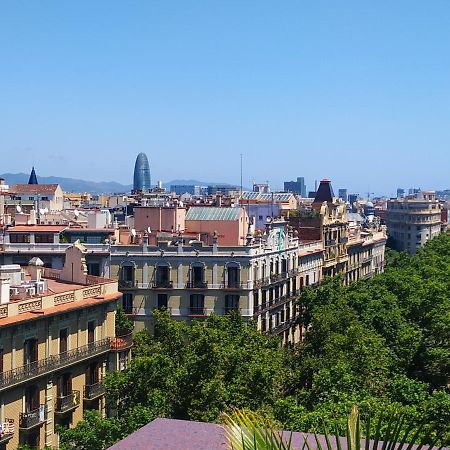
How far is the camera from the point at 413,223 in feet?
609

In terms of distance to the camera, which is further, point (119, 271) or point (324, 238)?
point (324, 238)

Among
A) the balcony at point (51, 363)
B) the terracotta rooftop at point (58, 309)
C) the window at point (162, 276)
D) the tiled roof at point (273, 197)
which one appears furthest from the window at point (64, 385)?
the tiled roof at point (273, 197)

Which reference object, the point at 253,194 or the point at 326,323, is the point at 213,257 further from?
the point at 253,194

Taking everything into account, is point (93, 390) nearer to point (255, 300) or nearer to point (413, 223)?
point (255, 300)

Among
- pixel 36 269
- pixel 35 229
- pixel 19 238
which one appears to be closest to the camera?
pixel 36 269

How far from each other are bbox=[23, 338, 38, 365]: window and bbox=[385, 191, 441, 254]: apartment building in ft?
491

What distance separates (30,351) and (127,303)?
29.3m

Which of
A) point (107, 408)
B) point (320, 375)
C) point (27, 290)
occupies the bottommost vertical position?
point (107, 408)

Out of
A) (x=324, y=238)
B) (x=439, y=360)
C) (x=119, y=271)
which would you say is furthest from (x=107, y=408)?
(x=324, y=238)

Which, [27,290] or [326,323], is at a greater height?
[27,290]

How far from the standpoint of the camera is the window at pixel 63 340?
44.1m

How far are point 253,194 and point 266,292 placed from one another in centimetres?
7044

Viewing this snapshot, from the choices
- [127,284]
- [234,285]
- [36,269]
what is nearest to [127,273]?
[127,284]

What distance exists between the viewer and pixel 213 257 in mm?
70750
